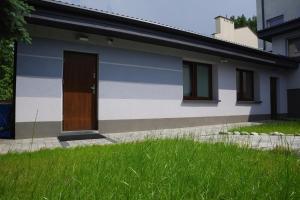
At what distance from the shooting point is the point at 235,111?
13.4m

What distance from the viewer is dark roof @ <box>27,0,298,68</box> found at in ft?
24.7

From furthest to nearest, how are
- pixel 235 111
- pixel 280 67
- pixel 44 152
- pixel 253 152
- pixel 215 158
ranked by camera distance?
pixel 280 67 → pixel 235 111 → pixel 44 152 → pixel 253 152 → pixel 215 158

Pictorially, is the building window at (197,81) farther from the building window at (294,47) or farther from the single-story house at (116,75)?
the building window at (294,47)

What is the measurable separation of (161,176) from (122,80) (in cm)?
686

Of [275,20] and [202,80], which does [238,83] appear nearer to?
[202,80]

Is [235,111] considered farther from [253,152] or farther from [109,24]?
[253,152]

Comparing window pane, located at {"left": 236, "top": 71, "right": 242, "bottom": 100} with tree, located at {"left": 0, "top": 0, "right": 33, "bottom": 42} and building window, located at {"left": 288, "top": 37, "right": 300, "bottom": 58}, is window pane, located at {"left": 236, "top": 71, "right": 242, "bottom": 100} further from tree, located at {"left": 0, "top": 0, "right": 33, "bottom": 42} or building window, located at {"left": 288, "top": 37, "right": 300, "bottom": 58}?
tree, located at {"left": 0, "top": 0, "right": 33, "bottom": 42}

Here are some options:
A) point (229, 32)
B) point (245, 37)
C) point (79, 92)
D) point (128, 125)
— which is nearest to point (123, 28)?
point (79, 92)

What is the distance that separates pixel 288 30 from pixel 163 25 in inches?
375

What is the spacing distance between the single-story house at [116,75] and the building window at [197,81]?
0.13 ft

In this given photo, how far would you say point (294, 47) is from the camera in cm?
1675

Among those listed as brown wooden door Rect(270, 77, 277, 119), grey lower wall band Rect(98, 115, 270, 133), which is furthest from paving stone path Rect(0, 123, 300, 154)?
brown wooden door Rect(270, 77, 277, 119)

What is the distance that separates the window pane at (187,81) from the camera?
12.0m

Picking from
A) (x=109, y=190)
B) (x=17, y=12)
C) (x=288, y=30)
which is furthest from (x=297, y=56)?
(x=109, y=190)
